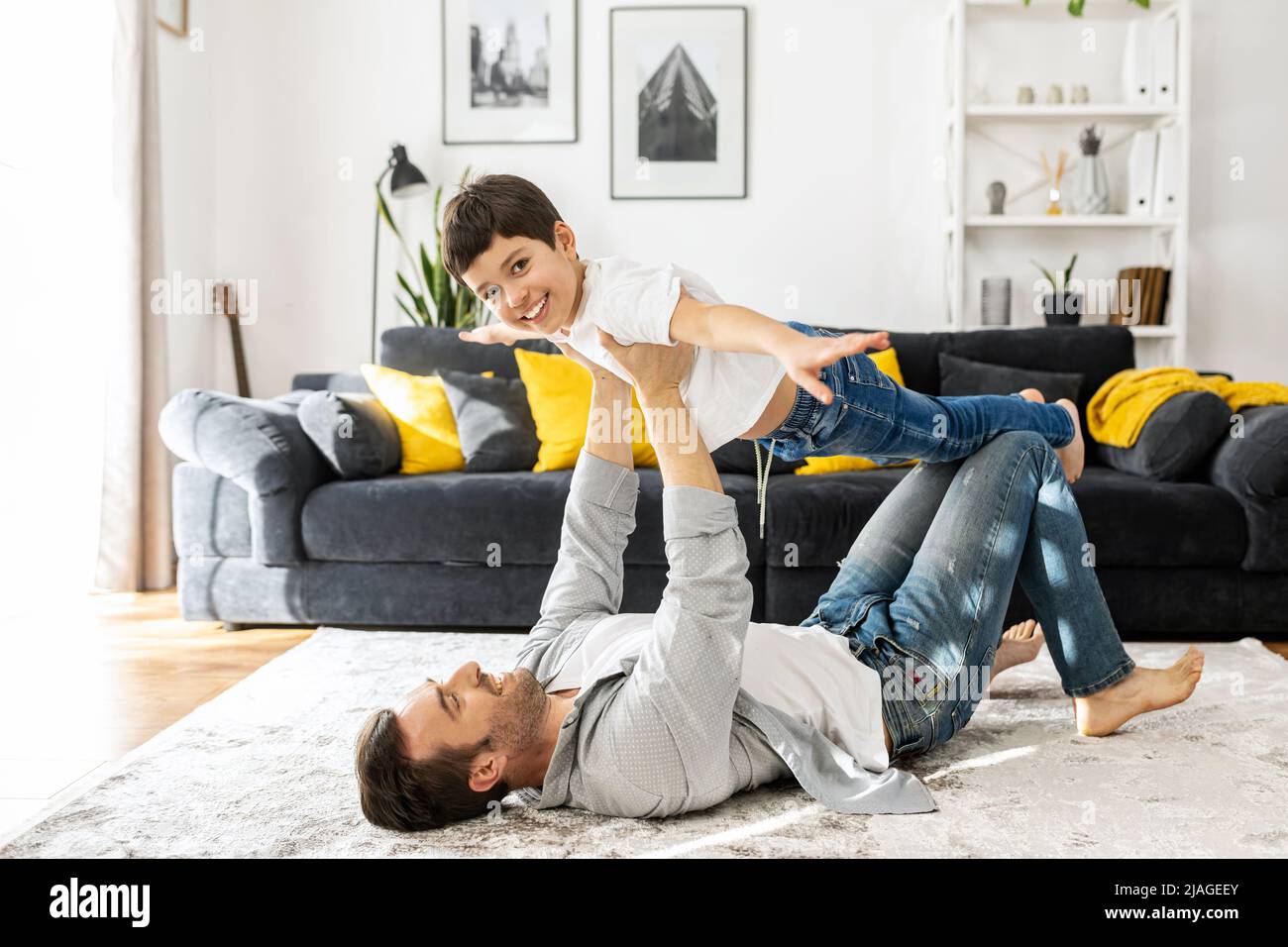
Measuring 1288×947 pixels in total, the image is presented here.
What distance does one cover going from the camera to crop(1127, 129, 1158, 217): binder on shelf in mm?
3939

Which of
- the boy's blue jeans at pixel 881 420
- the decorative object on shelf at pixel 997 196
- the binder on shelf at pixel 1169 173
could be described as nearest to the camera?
the boy's blue jeans at pixel 881 420

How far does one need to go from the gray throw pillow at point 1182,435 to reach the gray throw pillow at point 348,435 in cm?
213

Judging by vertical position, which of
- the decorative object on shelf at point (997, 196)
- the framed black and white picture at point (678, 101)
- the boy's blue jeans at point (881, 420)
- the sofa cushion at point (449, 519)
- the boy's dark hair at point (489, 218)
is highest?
the framed black and white picture at point (678, 101)

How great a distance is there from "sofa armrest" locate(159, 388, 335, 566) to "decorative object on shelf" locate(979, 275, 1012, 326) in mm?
2503

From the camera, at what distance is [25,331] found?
335cm

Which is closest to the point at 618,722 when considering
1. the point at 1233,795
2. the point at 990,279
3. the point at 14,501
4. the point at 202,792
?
the point at 202,792

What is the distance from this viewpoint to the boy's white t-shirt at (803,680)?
5.17 feet

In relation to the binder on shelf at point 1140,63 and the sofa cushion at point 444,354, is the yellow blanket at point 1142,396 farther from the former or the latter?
the sofa cushion at point 444,354

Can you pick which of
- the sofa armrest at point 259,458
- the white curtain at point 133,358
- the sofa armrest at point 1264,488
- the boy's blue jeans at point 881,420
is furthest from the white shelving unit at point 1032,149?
the white curtain at point 133,358

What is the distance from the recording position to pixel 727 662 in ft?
4.66

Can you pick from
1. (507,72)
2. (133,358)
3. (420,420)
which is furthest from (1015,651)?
(507,72)

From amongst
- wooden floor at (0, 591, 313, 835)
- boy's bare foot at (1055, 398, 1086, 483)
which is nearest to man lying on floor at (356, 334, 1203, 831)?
boy's bare foot at (1055, 398, 1086, 483)

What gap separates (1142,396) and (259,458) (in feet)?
8.13
